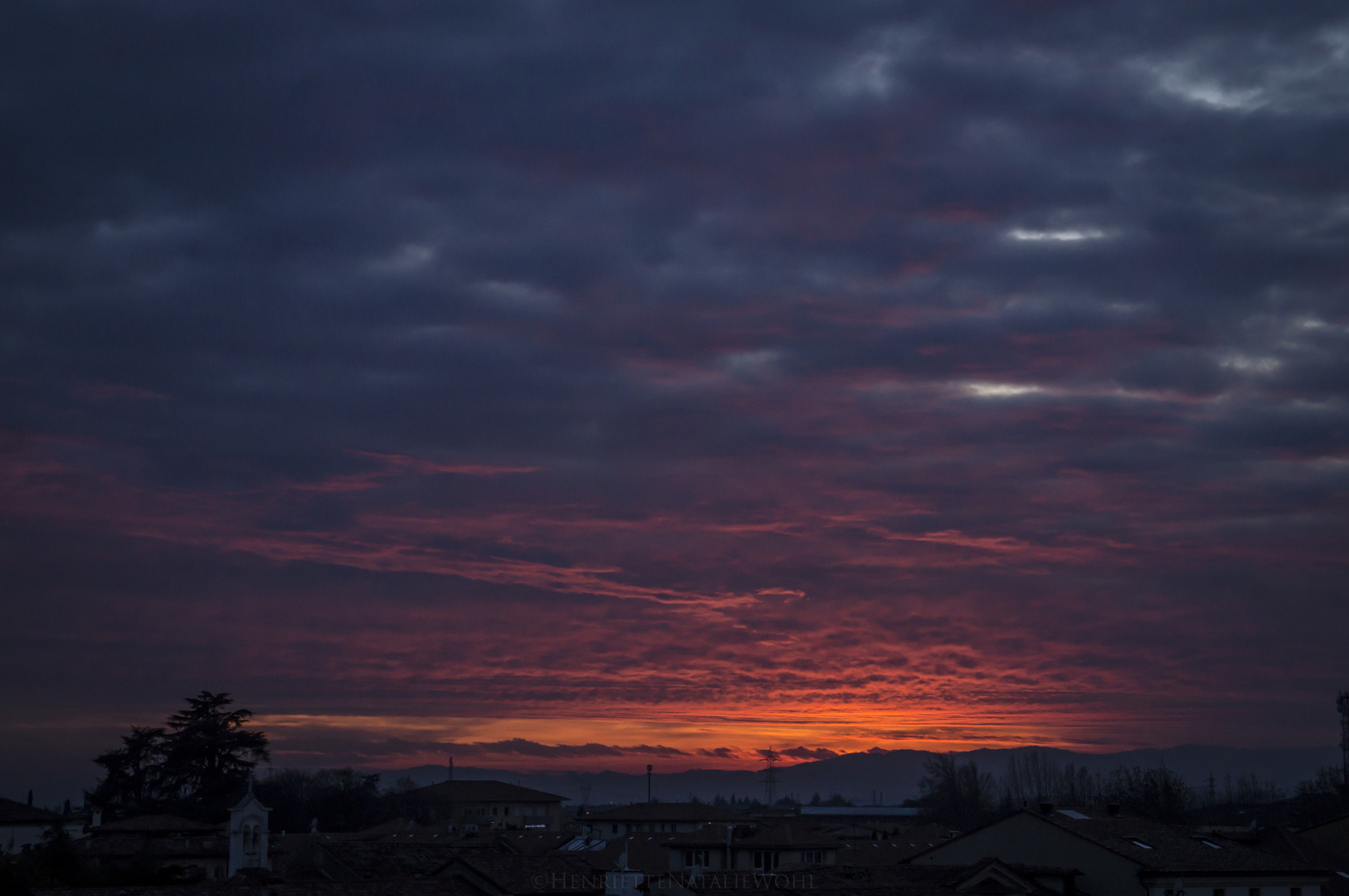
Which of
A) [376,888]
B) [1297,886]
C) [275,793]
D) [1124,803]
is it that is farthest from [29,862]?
[1124,803]

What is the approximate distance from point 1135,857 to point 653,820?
217 ft

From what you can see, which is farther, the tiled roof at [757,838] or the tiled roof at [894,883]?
the tiled roof at [757,838]

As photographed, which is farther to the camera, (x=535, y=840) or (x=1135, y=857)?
(x=535, y=840)

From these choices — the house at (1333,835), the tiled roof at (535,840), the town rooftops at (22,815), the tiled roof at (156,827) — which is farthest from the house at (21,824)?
the house at (1333,835)

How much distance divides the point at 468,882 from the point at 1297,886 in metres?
39.9

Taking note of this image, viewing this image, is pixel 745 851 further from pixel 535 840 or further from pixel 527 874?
pixel 527 874

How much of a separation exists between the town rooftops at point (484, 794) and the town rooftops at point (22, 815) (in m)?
52.0

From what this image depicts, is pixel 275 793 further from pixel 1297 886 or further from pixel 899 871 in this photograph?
pixel 1297 886

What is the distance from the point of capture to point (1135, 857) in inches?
2265

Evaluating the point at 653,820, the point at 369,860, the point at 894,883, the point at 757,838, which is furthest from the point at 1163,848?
the point at 653,820

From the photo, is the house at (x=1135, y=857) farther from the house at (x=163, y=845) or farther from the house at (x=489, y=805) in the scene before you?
the house at (x=489, y=805)

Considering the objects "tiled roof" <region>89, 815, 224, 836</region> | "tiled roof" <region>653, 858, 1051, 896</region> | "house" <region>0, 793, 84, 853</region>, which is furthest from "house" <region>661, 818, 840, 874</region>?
"house" <region>0, 793, 84, 853</region>

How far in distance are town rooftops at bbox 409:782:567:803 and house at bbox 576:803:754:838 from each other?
114 feet

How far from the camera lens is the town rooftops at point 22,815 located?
105812 millimetres
